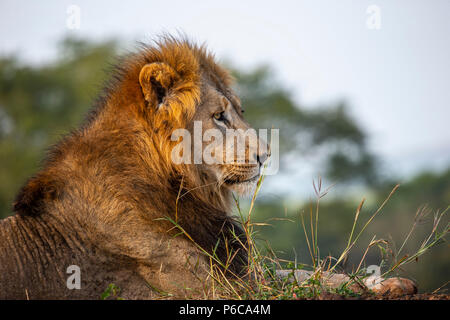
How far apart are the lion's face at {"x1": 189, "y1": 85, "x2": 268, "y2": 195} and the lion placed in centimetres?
1

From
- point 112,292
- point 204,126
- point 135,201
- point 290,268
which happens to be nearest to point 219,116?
point 204,126

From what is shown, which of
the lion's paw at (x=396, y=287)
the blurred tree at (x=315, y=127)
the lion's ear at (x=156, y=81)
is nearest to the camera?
the lion's paw at (x=396, y=287)

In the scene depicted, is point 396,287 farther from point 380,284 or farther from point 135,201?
point 135,201

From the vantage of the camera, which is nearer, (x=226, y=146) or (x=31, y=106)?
(x=226, y=146)

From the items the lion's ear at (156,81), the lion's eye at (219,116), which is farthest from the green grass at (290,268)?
the lion's ear at (156,81)

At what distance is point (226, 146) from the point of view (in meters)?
5.21

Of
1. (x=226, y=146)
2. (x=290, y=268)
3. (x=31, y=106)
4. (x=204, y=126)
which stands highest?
(x=31, y=106)

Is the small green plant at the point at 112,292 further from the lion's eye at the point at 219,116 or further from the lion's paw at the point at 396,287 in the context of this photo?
the lion's paw at the point at 396,287

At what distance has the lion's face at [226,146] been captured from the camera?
5164 mm

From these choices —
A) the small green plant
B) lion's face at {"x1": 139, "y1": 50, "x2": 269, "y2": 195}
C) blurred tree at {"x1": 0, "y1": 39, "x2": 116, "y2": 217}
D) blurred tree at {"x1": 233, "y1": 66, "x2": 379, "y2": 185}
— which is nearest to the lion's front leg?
lion's face at {"x1": 139, "y1": 50, "x2": 269, "y2": 195}

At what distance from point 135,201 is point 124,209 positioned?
0.11 metres

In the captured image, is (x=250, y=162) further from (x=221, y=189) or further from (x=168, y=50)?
(x=168, y=50)

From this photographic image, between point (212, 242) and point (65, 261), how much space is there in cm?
122

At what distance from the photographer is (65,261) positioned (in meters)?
4.46
